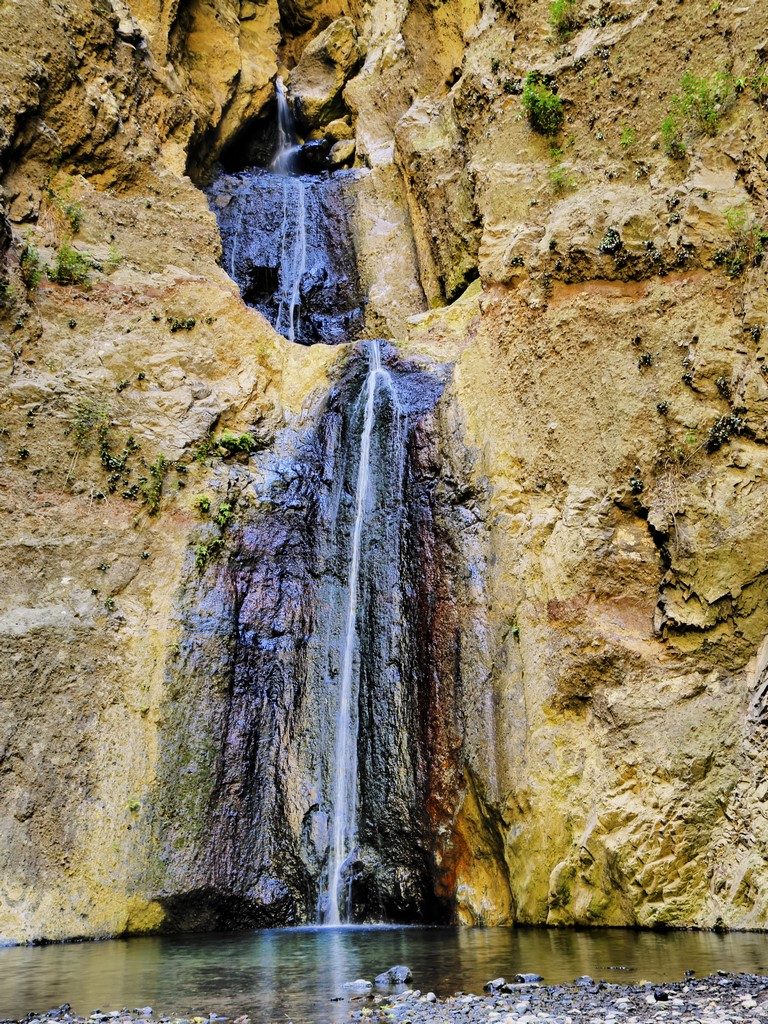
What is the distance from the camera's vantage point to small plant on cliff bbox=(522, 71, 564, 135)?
17.1 meters

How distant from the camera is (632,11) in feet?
54.2

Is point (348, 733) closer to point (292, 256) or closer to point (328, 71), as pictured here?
point (292, 256)

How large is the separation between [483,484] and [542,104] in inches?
324

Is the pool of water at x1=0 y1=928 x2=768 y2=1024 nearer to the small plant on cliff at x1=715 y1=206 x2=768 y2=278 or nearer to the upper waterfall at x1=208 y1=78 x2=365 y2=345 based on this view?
the small plant on cliff at x1=715 y1=206 x2=768 y2=278

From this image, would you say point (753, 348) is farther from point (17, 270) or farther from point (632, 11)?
point (17, 270)

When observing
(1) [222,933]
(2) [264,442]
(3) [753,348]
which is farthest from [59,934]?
(3) [753,348]

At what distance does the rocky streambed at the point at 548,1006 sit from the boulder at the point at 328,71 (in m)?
28.5

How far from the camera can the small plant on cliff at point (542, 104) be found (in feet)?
56.0

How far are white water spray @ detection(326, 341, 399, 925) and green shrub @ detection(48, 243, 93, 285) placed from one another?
6.39 metres

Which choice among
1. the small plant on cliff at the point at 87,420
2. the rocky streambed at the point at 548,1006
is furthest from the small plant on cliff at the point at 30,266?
the rocky streambed at the point at 548,1006

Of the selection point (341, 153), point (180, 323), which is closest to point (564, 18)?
point (180, 323)

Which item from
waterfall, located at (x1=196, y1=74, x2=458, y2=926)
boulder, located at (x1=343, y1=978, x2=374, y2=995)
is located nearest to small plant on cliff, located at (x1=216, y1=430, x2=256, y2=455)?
waterfall, located at (x1=196, y1=74, x2=458, y2=926)

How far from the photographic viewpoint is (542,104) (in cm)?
1709

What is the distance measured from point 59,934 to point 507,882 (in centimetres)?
621
